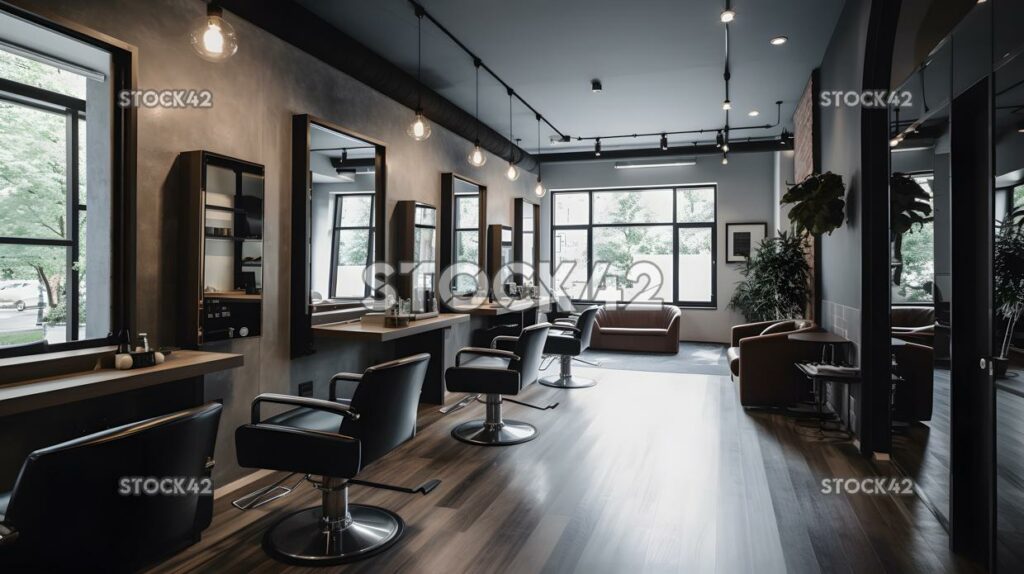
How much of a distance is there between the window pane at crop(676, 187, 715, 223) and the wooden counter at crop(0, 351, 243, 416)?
319 inches

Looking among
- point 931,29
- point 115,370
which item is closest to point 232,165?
point 115,370

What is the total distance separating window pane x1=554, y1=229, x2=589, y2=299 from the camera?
1008 cm

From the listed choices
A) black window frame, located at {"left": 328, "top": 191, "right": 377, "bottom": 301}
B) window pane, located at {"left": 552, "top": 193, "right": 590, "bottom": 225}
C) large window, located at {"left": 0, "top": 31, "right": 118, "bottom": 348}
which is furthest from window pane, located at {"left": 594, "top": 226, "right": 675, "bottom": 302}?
large window, located at {"left": 0, "top": 31, "right": 118, "bottom": 348}

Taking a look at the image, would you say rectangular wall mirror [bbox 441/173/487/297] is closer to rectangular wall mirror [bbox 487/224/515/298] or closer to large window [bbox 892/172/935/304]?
rectangular wall mirror [bbox 487/224/515/298]

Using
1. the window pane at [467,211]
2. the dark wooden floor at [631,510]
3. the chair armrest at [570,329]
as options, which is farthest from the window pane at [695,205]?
the dark wooden floor at [631,510]

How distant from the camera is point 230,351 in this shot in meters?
3.30

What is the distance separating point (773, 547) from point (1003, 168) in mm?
1793

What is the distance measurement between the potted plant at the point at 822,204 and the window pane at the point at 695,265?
15.7 ft

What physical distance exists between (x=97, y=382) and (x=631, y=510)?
97.6 inches

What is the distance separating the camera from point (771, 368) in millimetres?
5047

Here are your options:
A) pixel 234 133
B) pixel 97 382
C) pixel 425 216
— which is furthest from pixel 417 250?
pixel 97 382

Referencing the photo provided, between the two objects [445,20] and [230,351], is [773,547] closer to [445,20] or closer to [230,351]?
[230,351]

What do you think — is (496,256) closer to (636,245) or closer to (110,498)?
(636,245)

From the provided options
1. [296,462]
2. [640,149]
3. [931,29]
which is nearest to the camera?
[296,462]
